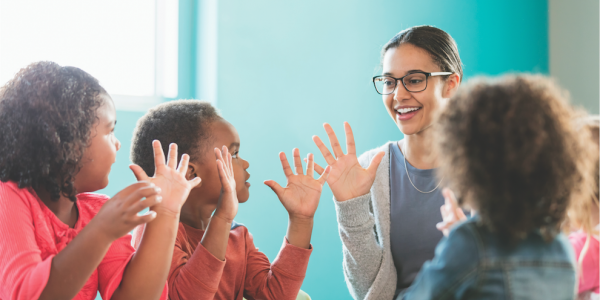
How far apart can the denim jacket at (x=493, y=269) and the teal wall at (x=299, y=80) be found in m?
1.56

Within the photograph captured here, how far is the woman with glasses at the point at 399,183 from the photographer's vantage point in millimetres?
1233

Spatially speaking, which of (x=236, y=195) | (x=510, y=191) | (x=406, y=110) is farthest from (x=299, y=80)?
(x=510, y=191)

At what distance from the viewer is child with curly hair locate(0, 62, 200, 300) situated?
747mm

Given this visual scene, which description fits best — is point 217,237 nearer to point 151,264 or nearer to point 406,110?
point 151,264

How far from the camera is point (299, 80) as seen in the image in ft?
7.73

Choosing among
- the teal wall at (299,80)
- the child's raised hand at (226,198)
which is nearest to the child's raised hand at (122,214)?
the child's raised hand at (226,198)

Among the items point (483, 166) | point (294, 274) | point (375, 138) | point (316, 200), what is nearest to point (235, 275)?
point (294, 274)

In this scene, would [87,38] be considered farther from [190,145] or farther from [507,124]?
[507,124]

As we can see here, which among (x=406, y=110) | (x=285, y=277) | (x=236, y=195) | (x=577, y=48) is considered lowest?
(x=285, y=277)

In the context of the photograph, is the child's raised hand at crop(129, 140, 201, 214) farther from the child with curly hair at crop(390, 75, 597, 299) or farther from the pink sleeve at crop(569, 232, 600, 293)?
the pink sleeve at crop(569, 232, 600, 293)

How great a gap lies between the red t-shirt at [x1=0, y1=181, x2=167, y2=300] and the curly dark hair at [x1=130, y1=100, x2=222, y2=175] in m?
0.26

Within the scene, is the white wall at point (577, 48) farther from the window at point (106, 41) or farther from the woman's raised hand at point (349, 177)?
the window at point (106, 41)

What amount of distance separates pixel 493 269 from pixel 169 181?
0.60m

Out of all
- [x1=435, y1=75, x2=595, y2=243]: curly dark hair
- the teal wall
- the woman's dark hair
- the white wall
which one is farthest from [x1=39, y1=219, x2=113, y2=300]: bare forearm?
the white wall
